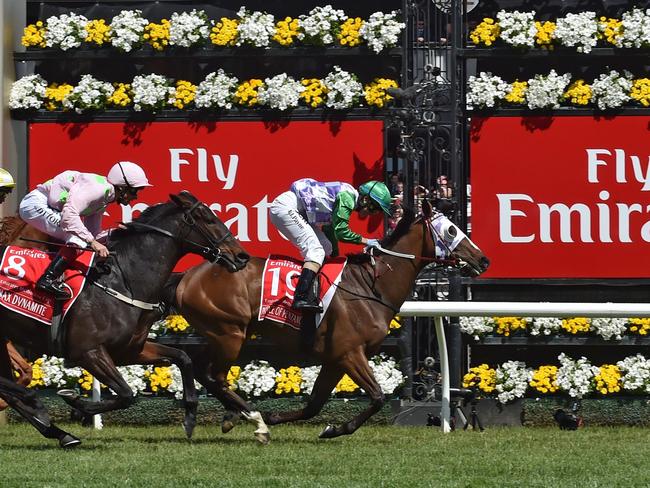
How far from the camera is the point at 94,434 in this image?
9875mm

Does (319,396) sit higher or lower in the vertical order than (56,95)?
lower

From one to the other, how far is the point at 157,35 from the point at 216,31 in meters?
0.48

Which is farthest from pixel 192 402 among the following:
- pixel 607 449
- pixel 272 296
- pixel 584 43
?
pixel 584 43

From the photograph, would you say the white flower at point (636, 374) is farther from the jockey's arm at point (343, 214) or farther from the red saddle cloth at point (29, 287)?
the red saddle cloth at point (29, 287)

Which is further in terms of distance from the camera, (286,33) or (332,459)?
(286,33)

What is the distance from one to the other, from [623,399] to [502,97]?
2.58 meters

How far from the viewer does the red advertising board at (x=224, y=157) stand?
1130cm

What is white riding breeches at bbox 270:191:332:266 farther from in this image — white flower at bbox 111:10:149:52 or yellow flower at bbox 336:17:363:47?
white flower at bbox 111:10:149:52

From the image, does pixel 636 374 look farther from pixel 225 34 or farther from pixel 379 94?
A: pixel 225 34

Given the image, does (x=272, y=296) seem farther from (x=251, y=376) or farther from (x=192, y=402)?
(x=251, y=376)

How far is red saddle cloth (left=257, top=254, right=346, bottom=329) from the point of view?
9.41 m

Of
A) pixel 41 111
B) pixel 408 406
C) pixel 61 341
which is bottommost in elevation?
pixel 408 406

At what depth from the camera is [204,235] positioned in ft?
28.8

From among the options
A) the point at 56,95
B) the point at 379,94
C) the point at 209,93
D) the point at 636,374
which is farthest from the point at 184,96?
the point at 636,374
